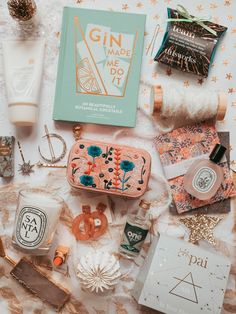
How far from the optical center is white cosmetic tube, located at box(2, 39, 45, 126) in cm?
86

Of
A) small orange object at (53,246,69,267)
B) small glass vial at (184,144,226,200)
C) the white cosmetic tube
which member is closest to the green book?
the white cosmetic tube

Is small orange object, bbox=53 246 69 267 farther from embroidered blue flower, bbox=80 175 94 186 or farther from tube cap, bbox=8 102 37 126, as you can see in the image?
tube cap, bbox=8 102 37 126

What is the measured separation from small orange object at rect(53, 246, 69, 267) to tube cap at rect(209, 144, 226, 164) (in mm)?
357

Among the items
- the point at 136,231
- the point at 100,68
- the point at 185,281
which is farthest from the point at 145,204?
the point at 100,68

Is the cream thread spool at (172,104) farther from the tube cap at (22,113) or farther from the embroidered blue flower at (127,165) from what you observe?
the tube cap at (22,113)

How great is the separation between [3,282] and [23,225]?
0.16 metres

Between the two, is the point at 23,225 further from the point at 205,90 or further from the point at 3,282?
the point at 205,90

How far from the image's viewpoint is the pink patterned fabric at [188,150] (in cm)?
89

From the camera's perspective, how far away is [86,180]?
33.3 inches

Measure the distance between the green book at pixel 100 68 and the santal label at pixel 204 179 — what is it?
178 millimetres

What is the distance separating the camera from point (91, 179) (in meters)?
0.85

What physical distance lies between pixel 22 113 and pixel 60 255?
301 millimetres

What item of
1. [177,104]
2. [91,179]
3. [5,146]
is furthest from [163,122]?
[5,146]

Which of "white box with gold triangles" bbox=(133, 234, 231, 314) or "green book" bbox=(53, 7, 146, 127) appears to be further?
"green book" bbox=(53, 7, 146, 127)
